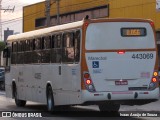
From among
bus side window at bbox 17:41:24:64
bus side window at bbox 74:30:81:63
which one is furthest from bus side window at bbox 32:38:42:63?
bus side window at bbox 74:30:81:63

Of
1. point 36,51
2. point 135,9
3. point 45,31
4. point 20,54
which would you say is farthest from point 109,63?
point 135,9

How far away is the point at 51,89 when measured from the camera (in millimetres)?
19531

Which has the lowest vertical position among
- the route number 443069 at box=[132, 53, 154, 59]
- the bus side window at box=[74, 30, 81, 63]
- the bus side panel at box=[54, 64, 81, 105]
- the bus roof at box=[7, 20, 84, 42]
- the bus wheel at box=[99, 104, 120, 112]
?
the bus wheel at box=[99, 104, 120, 112]

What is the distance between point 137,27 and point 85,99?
2.80 metres

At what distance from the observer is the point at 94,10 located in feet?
193

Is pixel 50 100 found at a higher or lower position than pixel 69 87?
lower

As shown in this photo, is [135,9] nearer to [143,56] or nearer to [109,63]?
[143,56]

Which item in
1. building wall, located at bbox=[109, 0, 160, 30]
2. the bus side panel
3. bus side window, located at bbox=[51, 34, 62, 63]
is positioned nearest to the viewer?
the bus side panel

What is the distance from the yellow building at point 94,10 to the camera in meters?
48.3

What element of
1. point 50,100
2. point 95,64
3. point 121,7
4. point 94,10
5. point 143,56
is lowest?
point 50,100

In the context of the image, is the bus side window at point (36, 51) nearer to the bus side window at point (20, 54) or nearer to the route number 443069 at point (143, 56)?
the bus side window at point (20, 54)

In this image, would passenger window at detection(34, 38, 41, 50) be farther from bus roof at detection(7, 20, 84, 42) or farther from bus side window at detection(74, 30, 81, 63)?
bus side window at detection(74, 30, 81, 63)

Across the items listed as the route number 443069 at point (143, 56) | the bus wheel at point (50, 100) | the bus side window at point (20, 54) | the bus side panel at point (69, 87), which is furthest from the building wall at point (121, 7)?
the route number 443069 at point (143, 56)

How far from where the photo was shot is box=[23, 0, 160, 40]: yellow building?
48344 millimetres
